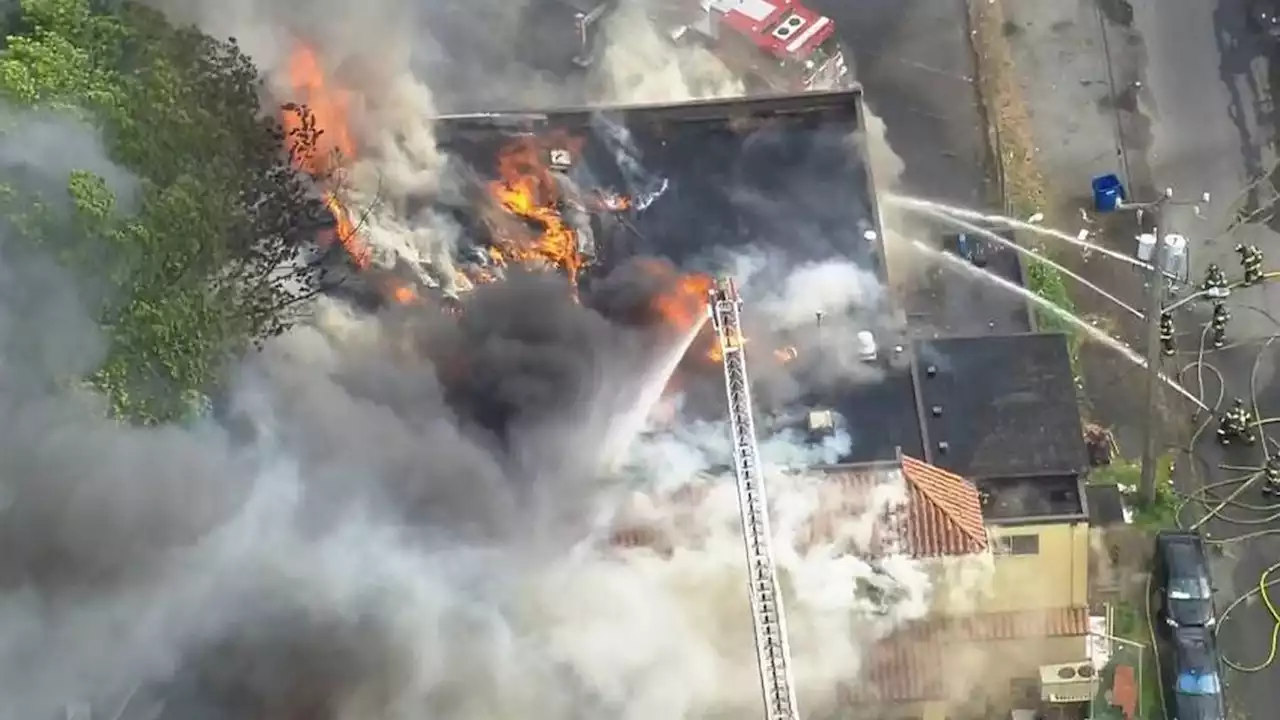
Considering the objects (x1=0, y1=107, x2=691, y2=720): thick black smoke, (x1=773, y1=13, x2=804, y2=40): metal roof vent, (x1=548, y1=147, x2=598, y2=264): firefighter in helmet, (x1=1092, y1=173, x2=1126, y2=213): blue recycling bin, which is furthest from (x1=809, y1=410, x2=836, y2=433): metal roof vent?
(x1=773, y1=13, x2=804, y2=40): metal roof vent

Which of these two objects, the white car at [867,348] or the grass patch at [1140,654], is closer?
the white car at [867,348]

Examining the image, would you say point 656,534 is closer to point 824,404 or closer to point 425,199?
point 824,404

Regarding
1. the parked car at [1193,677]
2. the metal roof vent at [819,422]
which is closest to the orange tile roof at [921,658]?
the metal roof vent at [819,422]

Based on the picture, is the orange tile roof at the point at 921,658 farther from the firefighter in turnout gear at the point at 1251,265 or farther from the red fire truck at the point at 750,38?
the red fire truck at the point at 750,38

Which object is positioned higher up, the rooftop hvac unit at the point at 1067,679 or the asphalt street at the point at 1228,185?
the asphalt street at the point at 1228,185

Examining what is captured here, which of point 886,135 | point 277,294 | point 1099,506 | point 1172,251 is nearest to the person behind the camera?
point 277,294

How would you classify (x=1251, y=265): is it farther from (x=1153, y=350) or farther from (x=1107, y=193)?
(x=1153, y=350)

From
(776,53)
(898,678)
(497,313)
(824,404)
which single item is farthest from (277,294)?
(776,53)
